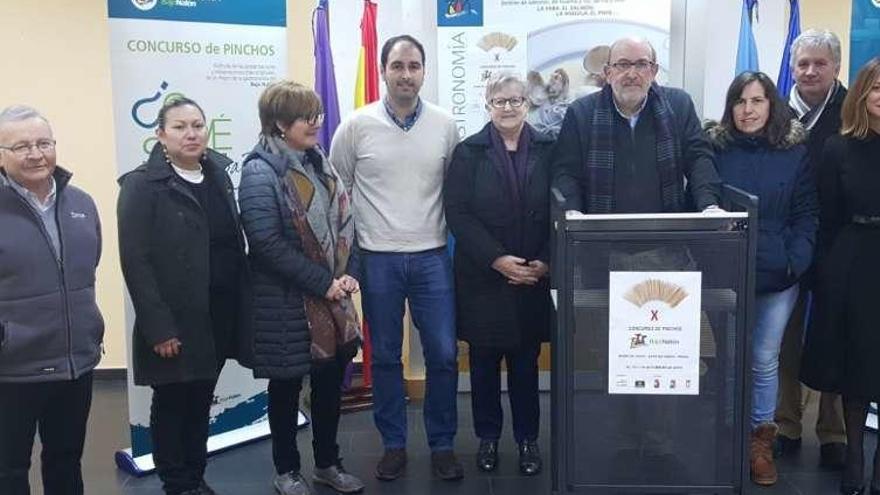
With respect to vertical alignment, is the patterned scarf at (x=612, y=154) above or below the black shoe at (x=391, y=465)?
above

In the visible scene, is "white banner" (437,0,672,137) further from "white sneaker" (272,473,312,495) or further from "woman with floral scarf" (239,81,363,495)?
"white sneaker" (272,473,312,495)

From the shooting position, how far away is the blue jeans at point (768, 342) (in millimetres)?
3104

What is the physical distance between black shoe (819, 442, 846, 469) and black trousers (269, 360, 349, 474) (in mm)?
2031

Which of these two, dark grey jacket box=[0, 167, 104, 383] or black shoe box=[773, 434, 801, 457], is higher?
dark grey jacket box=[0, 167, 104, 383]

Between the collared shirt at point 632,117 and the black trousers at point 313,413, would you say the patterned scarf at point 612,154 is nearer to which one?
the collared shirt at point 632,117

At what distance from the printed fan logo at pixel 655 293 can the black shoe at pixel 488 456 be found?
146 cm

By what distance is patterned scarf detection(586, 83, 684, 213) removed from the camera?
9.28 ft

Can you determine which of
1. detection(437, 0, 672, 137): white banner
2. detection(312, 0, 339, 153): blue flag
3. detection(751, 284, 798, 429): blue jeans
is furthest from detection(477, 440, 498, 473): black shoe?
detection(312, 0, 339, 153): blue flag

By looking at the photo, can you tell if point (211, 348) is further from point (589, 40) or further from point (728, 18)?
point (728, 18)

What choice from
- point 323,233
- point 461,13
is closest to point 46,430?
point 323,233

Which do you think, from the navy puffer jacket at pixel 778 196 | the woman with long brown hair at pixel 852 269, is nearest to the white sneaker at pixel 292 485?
the navy puffer jacket at pixel 778 196

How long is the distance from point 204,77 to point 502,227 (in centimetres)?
146

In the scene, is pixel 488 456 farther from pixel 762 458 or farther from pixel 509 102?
pixel 509 102

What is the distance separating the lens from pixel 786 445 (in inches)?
140
